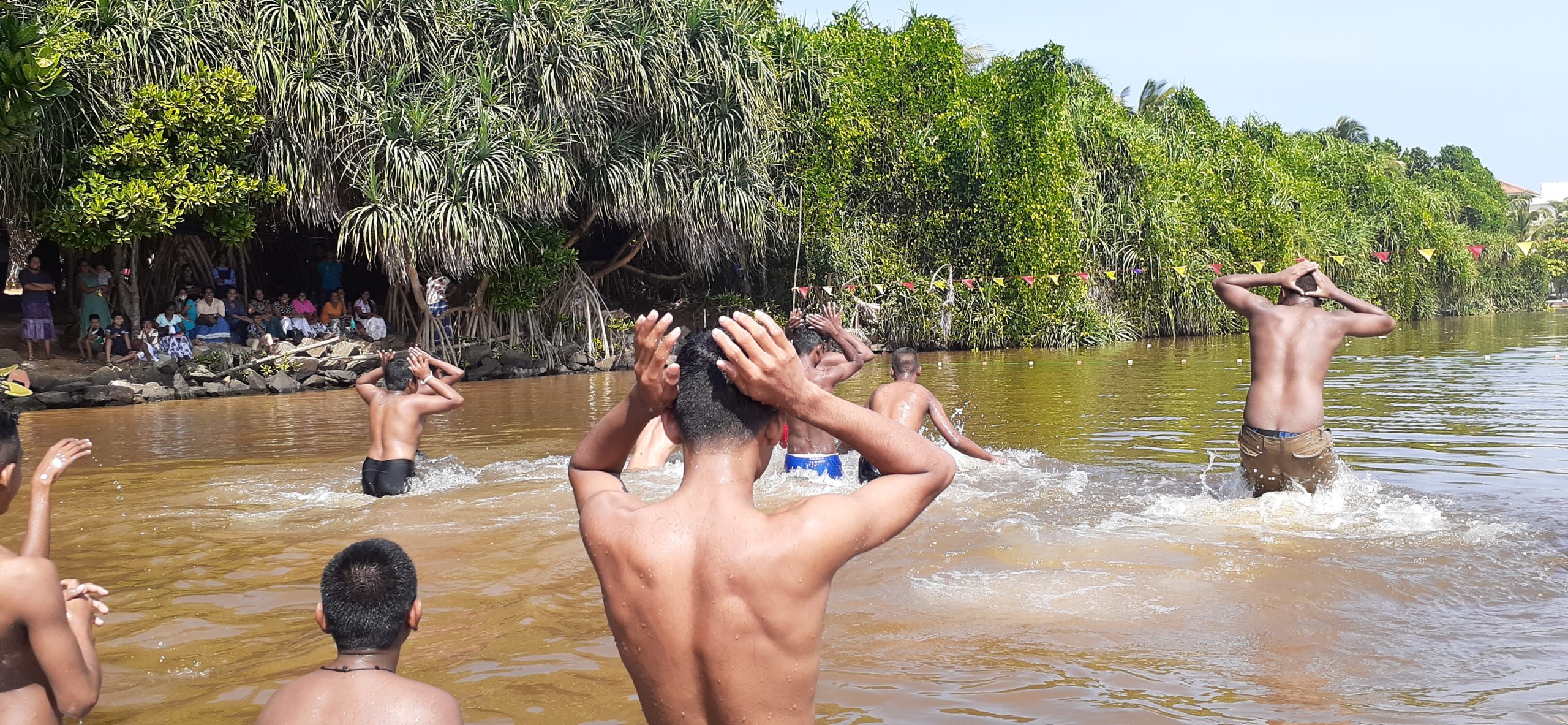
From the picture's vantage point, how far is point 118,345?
18.3 m

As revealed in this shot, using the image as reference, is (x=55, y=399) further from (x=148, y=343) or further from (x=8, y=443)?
(x=8, y=443)

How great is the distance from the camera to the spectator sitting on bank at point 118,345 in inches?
704

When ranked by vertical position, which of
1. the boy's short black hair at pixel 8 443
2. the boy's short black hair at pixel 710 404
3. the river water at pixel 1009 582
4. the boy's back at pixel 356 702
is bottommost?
the river water at pixel 1009 582

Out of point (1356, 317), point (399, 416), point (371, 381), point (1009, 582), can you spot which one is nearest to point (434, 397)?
point (399, 416)

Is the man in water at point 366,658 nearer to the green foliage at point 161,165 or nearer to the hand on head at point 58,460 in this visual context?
the hand on head at point 58,460

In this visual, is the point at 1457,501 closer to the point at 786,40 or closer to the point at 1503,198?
the point at 786,40

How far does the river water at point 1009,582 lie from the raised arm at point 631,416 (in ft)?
5.45

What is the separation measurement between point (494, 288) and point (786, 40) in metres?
Answer: 8.64

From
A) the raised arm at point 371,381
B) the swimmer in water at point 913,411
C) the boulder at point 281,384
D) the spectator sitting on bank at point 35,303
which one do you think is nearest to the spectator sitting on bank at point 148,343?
the spectator sitting on bank at point 35,303

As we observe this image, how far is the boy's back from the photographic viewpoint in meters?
2.50

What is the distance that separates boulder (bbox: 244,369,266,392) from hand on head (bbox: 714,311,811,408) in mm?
17992

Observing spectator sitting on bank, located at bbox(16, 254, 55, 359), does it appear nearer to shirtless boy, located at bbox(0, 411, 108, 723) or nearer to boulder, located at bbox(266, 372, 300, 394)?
boulder, located at bbox(266, 372, 300, 394)

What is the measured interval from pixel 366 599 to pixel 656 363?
0.85m

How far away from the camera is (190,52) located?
675 inches
